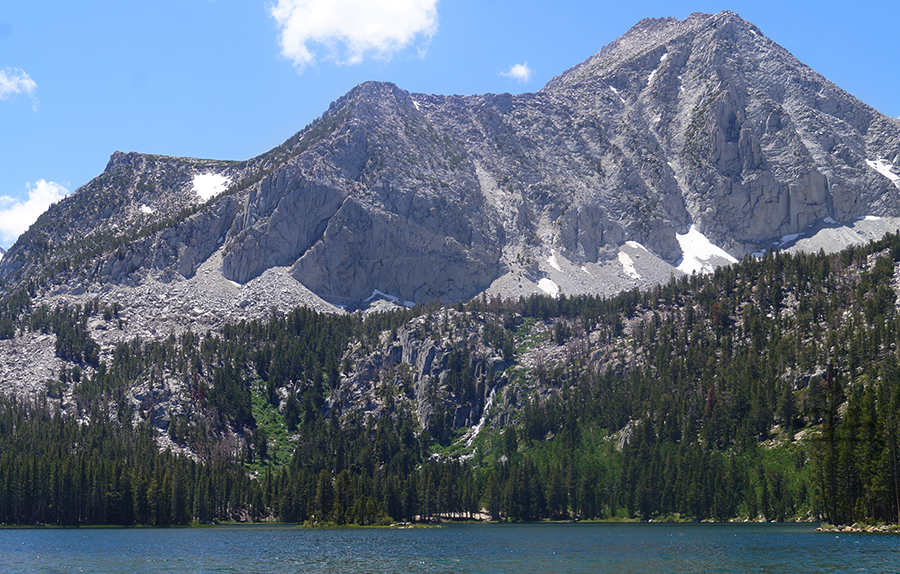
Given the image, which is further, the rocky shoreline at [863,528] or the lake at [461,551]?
the rocky shoreline at [863,528]

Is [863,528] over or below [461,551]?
over

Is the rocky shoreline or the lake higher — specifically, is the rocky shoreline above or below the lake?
above

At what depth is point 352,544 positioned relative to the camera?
125 meters

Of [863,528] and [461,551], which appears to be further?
[863,528]

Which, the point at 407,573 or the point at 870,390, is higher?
the point at 870,390

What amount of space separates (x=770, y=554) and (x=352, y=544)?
58349 mm

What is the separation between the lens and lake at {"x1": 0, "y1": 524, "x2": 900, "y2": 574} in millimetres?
87750

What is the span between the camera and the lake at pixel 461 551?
87.8 metres

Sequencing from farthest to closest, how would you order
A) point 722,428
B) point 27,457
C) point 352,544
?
point 722,428
point 27,457
point 352,544

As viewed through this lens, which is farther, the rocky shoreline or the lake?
the rocky shoreline

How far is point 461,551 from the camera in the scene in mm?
112125

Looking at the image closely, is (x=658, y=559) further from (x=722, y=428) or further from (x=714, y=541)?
(x=722, y=428)

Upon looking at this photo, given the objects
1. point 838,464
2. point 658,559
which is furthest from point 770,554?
point 838,464

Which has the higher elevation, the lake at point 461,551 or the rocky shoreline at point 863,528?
the rocky shoreline at point 863,528
